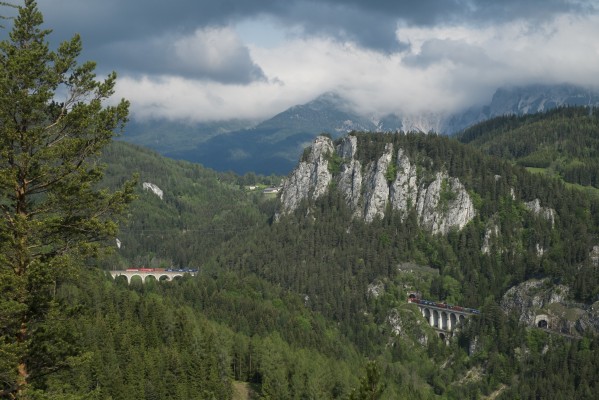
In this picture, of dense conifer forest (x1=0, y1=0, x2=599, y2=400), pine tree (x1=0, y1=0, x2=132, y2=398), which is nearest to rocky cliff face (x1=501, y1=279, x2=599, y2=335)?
dense conifer forest (x1=0, y1=0, x2=599, y2=400)

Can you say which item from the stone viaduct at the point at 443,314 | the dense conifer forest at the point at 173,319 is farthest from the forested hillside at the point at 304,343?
the stone viaduct at the point at 443,314

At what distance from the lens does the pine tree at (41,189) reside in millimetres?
25750

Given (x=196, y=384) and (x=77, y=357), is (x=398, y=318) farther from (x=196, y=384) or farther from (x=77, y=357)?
(x=77, y=357)

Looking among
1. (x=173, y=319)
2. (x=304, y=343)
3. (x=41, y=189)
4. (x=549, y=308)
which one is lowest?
(x=304, y=343)

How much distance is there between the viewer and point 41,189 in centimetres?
2797

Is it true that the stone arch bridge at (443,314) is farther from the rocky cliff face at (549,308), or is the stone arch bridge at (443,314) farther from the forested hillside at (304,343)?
the rocky cliff face at (549,308)

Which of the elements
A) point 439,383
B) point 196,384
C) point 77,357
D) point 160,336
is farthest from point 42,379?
point 439,383

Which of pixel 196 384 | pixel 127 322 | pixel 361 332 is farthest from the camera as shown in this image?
pixel 361 332

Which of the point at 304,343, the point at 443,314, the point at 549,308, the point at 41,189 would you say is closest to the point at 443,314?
the point at 443,314

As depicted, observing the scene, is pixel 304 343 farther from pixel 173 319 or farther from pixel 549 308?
pixel 549 308

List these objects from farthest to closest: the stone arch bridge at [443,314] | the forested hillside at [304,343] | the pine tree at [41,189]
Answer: the stone arch bridge at [443,314] → the forested hillside at [304,343] → the pine tree at [41,189]

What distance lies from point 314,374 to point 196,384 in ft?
73.1

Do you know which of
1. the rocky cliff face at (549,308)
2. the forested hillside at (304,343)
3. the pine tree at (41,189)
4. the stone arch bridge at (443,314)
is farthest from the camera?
the stone arch bridge at (443,314)

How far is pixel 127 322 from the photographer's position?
9788 centimetres
